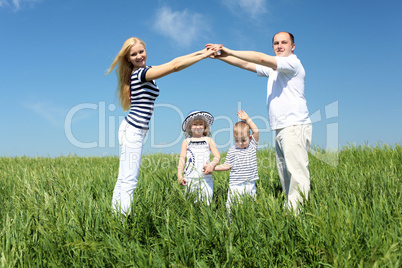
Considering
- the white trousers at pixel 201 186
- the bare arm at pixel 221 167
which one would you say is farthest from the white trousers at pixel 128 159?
the bare arm at pixel 221 167

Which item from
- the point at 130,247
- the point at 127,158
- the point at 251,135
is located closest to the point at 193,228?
the point at 130,247

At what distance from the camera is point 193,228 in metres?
2.70

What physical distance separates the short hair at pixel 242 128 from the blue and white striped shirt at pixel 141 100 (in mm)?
1281

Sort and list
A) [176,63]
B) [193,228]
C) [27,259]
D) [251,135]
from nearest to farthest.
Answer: [27,259]
[193,228]
[176,63]
[251,135]

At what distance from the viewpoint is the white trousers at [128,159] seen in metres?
3.37

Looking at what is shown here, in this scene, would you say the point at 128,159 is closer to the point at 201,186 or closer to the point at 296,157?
the point at 201,186

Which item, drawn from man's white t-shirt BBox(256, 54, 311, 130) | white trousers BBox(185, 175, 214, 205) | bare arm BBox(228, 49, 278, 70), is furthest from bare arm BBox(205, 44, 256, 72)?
white trousers BBox(185, 175, 214, 205)

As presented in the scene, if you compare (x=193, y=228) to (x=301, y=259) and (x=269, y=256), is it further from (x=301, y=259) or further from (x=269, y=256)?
(x=301, y=259)

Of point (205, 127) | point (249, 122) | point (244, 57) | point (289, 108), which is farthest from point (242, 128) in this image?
point (244, 57)

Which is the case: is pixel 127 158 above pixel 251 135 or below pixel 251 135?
below

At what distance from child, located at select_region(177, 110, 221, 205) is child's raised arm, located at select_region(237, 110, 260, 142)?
41 cm

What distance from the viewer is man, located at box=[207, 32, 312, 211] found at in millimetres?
3513

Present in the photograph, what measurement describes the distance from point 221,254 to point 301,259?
60 cm

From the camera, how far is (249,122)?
415cm
